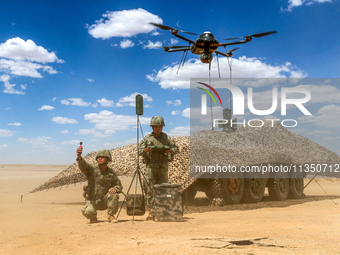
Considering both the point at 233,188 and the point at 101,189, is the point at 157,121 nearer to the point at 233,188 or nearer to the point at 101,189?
the point at 101,189

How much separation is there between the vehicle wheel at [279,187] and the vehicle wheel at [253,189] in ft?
2.29

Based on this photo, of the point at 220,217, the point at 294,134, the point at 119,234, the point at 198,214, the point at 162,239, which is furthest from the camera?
the point at 294,134

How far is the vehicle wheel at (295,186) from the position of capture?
12.5m

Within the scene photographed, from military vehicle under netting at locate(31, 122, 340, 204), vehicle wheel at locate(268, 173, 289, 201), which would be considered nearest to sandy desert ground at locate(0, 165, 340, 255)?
military vehicle under netting at locate(31, 122, 340, 204)

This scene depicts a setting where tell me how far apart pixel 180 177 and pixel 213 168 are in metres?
1.08

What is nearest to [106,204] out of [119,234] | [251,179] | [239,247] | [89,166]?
[89,166]

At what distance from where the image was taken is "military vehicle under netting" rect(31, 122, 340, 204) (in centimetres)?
943

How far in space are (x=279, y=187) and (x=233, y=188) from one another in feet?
9.51

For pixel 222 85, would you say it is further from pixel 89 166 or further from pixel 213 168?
pixel 89 166

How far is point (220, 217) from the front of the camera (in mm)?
7492

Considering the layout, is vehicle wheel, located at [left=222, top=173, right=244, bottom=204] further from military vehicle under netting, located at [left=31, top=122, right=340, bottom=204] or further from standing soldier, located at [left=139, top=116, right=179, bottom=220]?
standing soldier, located at [left=139, top=116, right=179, bottom=220]

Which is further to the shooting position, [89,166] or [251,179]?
[251,179]

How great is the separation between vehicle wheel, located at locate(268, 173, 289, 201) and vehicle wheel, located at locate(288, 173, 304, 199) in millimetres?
424

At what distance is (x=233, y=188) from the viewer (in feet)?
32.4
